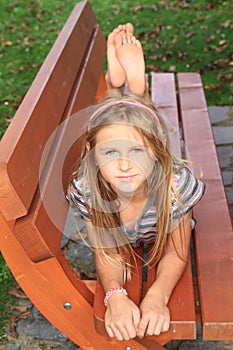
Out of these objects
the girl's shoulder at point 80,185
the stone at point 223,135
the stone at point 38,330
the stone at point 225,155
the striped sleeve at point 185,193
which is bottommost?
the stone at point 223,135

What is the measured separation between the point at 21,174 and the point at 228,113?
10.9 feet

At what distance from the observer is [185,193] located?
232cm

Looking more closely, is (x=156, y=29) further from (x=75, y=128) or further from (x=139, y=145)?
(x=139, y=145)

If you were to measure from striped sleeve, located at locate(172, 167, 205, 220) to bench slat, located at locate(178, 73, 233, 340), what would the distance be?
8.1 inches

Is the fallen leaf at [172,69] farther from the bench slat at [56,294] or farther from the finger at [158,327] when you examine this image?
the finger at [158,327]

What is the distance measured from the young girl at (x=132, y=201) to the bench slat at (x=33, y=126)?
21 cm

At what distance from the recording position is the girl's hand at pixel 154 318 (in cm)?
199

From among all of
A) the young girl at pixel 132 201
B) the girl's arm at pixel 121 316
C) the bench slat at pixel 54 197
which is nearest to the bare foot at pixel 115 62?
the bench slat at pixel 54 197

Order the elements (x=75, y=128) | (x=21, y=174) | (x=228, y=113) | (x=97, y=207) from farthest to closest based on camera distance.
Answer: (x=228, y=113) < (x=75, y=128) < (x=97, y=207) < (x=21, y=174)

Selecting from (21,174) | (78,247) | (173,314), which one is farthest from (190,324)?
(78,247)

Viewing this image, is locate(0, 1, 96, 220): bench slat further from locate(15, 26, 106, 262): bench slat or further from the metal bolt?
the metal bolt

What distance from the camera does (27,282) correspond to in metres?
2.17

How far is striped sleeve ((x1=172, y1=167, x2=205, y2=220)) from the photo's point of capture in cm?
229

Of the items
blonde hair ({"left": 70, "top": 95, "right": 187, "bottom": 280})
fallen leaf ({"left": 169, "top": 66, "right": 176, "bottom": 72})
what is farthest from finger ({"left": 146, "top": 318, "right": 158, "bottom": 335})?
fallen leaf ({"left": 169, "top": 66, "right": 176, "bottom": 72})
